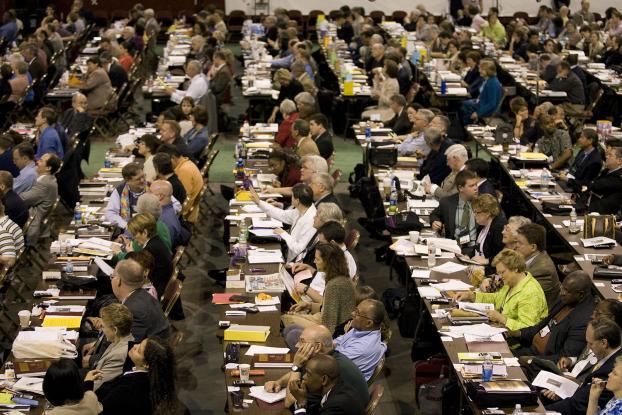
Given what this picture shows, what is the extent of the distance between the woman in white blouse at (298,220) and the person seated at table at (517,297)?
80.3 inches

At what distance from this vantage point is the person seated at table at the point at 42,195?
487 inches

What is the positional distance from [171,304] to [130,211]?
7.34 ft

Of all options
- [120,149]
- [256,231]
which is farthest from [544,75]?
[256,231]

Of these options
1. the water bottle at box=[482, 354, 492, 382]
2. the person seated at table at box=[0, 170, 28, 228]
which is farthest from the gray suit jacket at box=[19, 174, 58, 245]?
the water bottle at box=[482, 354, 492, 382]

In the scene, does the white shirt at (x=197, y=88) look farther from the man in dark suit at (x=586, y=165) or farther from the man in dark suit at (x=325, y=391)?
the man in dark suit at (x=325, y=391)

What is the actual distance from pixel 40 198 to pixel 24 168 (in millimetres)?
621

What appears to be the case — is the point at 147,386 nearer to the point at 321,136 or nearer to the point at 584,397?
the point at 584,397

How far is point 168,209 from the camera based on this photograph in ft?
38.0

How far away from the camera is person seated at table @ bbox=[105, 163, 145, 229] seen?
38.6 feet

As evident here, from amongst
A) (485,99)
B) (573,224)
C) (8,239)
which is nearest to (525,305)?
(573,224)

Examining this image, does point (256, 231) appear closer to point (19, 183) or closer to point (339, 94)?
point (19, 183)

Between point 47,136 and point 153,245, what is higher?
point 153,245

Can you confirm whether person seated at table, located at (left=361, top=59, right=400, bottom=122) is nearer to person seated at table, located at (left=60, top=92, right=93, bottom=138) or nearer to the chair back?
person seated at table, located at (left=60, top=92, right=93, bottom=138)

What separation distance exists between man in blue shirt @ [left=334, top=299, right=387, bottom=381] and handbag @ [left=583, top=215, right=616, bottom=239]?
365cm
